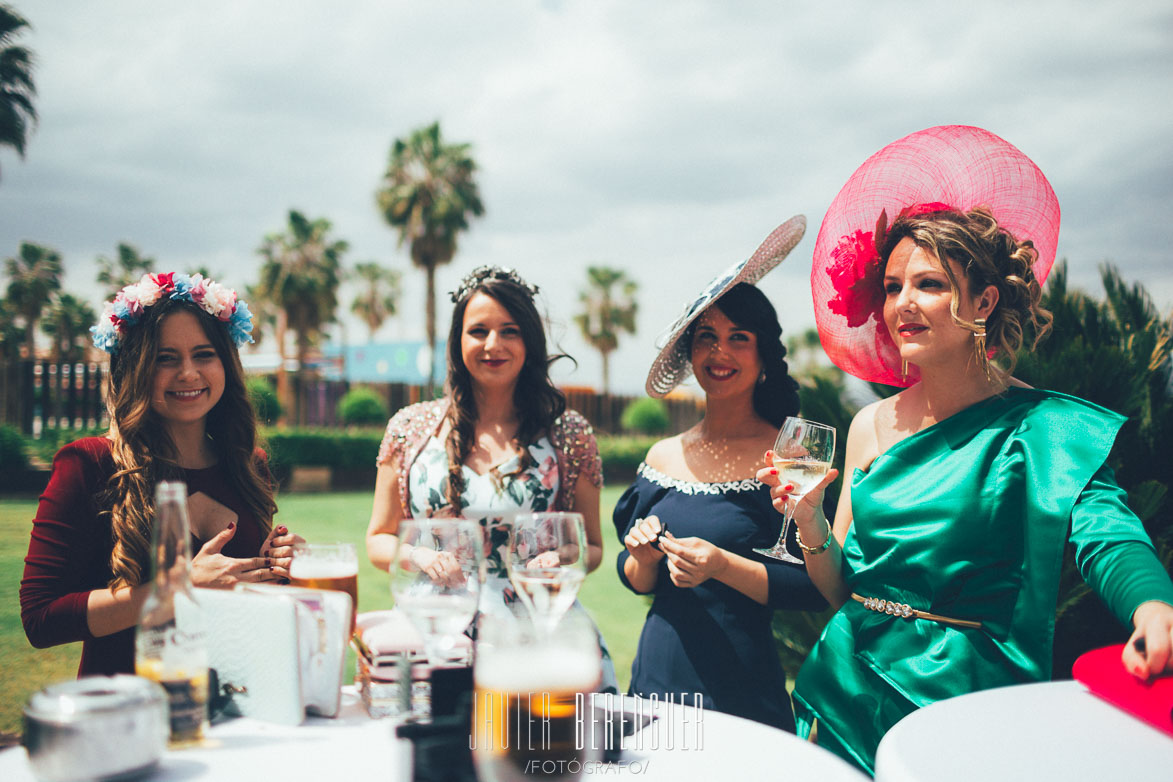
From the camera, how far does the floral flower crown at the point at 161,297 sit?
2.33m

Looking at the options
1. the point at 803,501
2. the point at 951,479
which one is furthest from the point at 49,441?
the point at 951,479

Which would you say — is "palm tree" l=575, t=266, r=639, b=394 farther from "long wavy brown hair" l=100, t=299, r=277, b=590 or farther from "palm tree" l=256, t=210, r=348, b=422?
"long wavy brown hair" l=100, t=299, r=277, b=590

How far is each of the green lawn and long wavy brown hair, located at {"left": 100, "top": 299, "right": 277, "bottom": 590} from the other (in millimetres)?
3063

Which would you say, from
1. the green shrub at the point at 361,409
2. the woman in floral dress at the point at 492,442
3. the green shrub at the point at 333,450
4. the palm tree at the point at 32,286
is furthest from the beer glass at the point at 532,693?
the palm tree at the point at 32,286

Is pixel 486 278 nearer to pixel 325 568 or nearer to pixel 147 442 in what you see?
pixel 147 442

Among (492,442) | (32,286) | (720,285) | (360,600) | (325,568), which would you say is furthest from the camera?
(32,286)

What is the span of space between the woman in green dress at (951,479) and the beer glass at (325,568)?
1.15 m

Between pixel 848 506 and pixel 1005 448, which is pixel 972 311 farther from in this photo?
pixel 848 506

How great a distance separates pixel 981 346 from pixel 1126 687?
0.97 m

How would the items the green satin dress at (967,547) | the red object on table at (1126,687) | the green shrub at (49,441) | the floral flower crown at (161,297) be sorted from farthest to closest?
the green shrub at (49,441), the floral flower crown at (161,297), the green satin dress at (967,547), the red object on table at (1126,687)

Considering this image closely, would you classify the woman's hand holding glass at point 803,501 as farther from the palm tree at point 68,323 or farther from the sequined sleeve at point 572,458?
the palm tree at point 68,323

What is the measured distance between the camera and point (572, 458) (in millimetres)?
3244

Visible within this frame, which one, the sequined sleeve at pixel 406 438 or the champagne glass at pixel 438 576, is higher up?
the sequined sleeve at pixel 406 438

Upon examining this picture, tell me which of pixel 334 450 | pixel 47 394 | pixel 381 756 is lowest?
pixel 334 450
